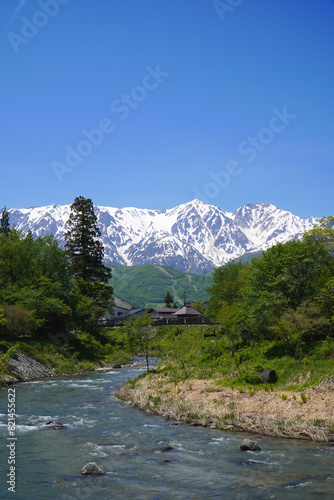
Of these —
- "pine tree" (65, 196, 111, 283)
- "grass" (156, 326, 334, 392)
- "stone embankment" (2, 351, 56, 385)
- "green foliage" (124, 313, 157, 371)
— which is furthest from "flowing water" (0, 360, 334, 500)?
"pine tree" (65, 196, 111, 283)

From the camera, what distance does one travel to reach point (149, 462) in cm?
1681

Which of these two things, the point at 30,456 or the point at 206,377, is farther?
the point at 206,377

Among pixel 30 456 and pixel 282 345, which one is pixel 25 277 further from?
pixel 30 456

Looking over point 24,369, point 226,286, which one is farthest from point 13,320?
point 226,286

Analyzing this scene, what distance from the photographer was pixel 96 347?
212 ft

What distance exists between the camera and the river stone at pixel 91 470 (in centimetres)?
1524

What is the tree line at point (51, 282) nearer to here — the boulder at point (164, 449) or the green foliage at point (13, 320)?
the green foliage at point (13, 320)

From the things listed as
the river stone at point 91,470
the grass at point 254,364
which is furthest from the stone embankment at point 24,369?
the river stone at point 91,470

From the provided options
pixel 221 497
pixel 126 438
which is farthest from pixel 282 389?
pixel 221 497

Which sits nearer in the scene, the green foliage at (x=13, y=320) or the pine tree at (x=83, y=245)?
the green foliage at (x=13, y=320)

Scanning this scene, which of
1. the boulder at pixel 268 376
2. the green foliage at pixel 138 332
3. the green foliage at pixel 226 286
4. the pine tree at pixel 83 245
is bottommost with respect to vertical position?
the boulder at pixel 268 376

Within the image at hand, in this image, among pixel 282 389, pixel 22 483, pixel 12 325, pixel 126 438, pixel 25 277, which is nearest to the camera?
pixel 22 483

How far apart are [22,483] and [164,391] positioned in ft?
53.6

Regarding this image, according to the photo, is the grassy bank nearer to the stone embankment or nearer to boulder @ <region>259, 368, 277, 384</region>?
boulder @ <region>259, 368, 277, 384</region>
